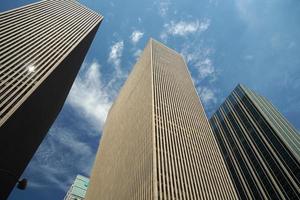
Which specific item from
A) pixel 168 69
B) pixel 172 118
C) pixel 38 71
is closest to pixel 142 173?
pixel 172 118

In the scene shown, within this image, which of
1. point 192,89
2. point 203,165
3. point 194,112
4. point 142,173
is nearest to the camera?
point 142,173

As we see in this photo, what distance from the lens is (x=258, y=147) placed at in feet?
296

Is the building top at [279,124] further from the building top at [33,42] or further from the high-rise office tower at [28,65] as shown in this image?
Result: the building top at [33,42]

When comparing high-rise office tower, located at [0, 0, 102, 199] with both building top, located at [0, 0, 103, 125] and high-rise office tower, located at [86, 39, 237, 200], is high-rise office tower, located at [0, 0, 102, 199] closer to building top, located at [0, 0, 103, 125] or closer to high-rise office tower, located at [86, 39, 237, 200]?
building top, located at [0, 0, 103, 125]

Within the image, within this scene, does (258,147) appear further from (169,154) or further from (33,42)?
(33,42)

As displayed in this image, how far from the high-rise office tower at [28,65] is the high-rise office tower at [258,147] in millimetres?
70163

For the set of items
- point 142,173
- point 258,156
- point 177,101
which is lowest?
point 142,173

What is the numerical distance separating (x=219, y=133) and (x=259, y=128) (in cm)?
2562

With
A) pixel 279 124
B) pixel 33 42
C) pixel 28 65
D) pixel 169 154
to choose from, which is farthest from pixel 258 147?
pixel 33 42

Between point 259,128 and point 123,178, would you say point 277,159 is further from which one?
point 123,178

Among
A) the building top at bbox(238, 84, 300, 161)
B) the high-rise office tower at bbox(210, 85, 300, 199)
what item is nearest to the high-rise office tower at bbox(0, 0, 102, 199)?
the high-rise office tower at bbox(210, 85, 300, 199)

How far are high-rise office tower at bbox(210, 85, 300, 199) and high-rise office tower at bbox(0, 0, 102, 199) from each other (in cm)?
7016

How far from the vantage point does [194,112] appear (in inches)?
3684

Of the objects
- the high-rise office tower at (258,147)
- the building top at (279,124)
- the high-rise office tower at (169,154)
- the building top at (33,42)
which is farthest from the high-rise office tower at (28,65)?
the building top at (279,124)
